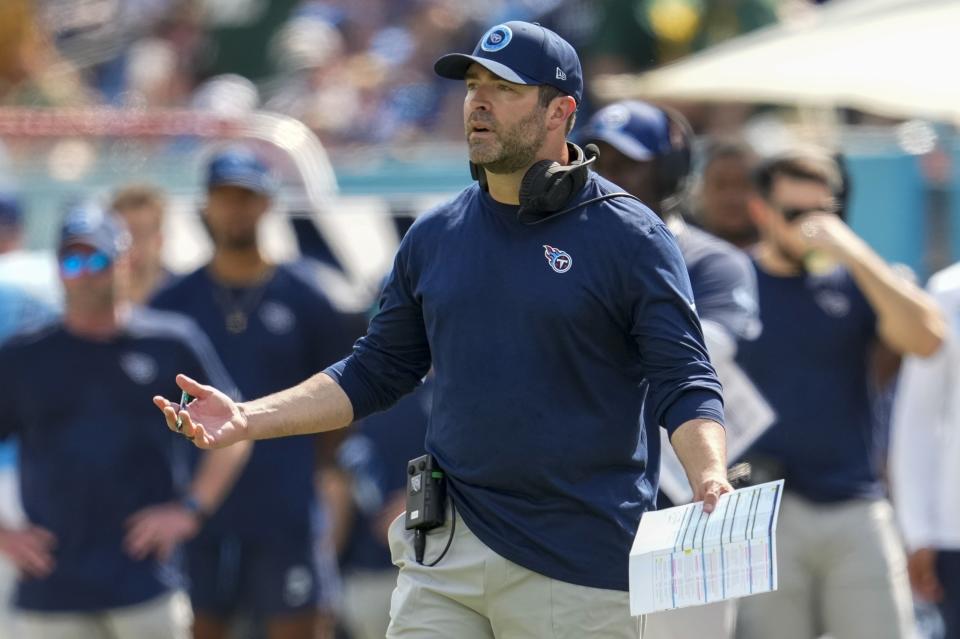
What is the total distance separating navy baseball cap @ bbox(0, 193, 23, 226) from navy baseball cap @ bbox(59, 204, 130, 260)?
199 cm

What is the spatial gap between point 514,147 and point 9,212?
562 centimetres

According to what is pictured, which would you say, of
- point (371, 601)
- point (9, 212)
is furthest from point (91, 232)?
point (9, 212)

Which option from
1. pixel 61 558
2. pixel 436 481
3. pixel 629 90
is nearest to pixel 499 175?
pixel 436 481

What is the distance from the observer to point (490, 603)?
4.79m

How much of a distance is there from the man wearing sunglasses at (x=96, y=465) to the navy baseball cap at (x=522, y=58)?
3212 mm

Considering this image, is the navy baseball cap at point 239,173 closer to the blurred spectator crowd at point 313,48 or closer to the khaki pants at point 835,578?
the khaki pants at point 835,578

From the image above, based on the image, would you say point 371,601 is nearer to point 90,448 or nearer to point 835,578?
point 90,448

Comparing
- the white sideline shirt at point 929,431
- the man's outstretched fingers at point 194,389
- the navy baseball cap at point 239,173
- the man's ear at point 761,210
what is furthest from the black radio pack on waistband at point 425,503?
the navy baseball cap at point 239,173

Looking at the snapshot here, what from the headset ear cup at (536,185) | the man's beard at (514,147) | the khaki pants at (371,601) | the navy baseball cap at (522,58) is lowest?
the khaki pants at (371,601)

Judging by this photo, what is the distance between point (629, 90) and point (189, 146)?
2.71 meters

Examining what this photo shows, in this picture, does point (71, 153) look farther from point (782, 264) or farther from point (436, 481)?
point (436, 481)

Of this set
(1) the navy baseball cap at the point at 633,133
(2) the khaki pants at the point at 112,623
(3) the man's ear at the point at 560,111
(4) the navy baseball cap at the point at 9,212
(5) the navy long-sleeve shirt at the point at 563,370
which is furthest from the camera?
(4) the navy baseball cap at the point at 9,212

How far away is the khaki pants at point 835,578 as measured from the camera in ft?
22.3

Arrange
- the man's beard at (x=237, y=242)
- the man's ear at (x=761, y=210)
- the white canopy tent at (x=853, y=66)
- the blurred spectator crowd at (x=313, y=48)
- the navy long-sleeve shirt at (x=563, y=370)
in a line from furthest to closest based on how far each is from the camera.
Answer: the blurred spectator crowd at (x=313, y=48), the white canopy tent at (x=853, y=66), the man's beard at (x=237, y=242), the man's ear at (x=761, y=210), the navy long-sleeve shirt at (x=563, y=370)
